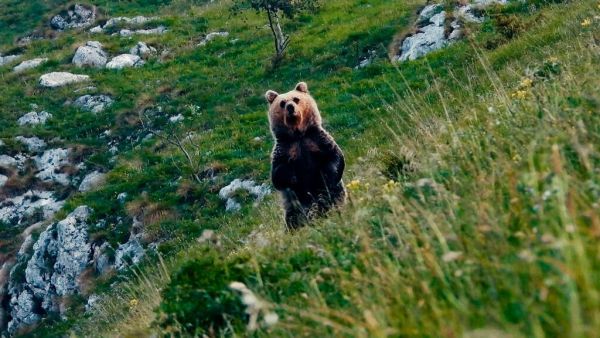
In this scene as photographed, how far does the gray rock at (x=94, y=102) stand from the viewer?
2709cm

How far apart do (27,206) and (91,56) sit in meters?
12.1

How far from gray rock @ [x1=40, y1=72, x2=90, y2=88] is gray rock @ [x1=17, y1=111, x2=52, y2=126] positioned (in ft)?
9.08

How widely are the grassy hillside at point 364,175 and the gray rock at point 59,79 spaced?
676mm

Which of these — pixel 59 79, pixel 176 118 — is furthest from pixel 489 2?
pixel 59 79

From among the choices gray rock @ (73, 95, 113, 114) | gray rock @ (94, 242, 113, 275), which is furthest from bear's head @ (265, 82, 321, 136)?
gray rock @ (73, 95, 113, 114)

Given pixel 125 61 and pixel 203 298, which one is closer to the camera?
pixel 203 298

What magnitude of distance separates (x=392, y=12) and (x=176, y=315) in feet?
80.3

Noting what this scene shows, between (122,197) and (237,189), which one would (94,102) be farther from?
(237,189)

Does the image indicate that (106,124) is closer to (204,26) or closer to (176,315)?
(204,26)

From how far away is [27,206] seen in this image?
2180 cm

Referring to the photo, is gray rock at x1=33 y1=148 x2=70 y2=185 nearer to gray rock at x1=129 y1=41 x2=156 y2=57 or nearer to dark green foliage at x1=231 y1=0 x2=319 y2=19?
gray rock at x1=129 y1=41 x2=156 y2=57

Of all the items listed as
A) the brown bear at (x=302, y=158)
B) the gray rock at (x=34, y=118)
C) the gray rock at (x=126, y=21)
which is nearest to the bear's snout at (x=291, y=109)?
the brown bear at (x=302, y=158)

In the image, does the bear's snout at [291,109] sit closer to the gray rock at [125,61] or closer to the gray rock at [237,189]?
the gray rock at [237,189]

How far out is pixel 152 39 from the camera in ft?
109
